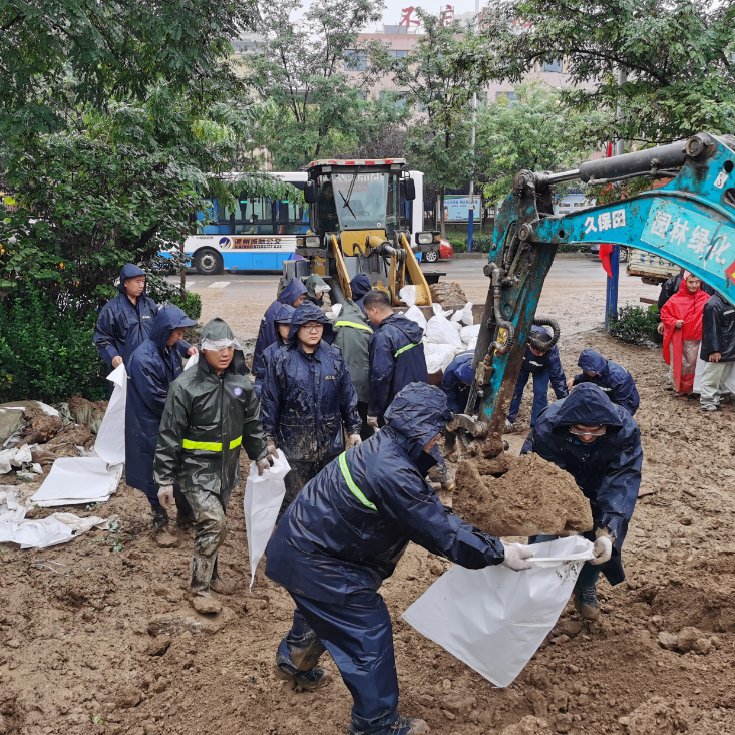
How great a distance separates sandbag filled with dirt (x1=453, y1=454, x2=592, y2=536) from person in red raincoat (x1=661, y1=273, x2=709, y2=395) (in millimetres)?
6120

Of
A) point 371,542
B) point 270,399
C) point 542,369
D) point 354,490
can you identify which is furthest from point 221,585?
point 542,369

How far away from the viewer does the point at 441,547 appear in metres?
3.37

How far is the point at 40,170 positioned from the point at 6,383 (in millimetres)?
2444

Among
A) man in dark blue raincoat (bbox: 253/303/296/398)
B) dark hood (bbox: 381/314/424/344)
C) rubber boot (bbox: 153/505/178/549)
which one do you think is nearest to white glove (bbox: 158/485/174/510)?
rubber boot (bbox: 153/505/178/549)

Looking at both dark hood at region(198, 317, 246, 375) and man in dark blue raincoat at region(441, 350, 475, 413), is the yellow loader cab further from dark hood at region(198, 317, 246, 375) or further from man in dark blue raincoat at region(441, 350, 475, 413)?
dark hood at region(198, 317, 246, 375)

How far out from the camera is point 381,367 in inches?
261

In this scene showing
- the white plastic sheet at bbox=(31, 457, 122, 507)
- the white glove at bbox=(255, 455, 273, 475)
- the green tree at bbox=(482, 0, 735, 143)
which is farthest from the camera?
the green tree at bbox=(482, 0, 735, 143)

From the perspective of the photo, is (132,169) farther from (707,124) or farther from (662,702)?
(662,702)

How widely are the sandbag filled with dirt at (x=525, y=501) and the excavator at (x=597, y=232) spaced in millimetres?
704

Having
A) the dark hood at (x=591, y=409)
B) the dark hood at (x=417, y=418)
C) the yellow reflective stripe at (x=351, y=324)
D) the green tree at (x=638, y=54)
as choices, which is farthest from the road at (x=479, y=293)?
the dark hood at (x=417, y=418)

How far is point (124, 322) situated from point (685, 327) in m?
6.49

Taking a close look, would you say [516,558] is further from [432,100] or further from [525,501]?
[432,100]

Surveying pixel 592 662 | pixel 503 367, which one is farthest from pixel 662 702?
pixel 503 367

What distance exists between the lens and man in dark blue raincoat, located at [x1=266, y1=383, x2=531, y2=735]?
133 inches
